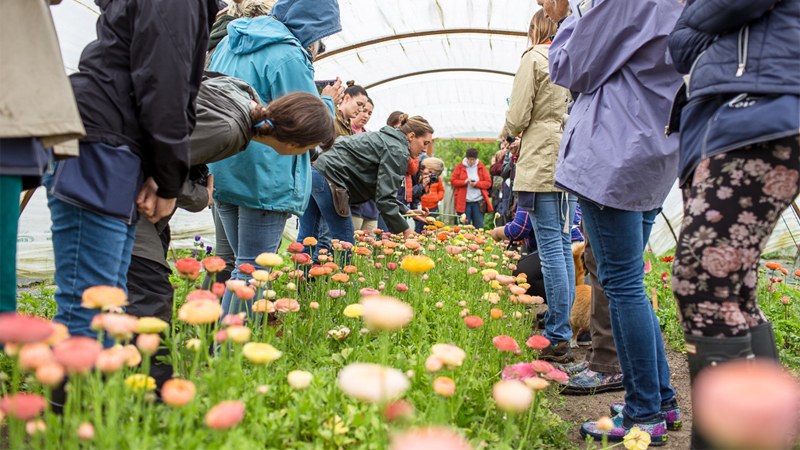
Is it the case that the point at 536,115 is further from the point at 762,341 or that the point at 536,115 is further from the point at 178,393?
the point at 178,393

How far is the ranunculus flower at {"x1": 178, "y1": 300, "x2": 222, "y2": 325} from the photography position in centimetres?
102

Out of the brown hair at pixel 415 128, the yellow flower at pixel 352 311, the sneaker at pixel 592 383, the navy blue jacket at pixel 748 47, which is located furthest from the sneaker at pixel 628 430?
the brown hair at pixel 415 128

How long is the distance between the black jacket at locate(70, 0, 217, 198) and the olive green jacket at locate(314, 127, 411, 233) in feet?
7.32

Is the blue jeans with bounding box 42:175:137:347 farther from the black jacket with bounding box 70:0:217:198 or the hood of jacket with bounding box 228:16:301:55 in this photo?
the hood of jacket with bounding box 228:16:301:55

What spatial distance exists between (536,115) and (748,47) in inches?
67.5

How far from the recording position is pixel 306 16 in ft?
8.79

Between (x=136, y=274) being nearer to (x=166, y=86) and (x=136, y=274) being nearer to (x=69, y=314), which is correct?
(x=69, y=314)

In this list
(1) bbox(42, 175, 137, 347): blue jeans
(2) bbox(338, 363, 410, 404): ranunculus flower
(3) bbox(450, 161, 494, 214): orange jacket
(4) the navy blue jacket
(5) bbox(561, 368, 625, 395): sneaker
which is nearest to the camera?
(2) bbox(338, 363, 410, 404): ranunculus flower

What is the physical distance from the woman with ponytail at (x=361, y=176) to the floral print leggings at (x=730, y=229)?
243 cm

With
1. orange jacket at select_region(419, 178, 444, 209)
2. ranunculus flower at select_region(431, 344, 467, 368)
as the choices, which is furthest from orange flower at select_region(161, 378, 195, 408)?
orange jacket at select_region(419, 178, 444, 209)

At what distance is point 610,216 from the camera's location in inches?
71.6

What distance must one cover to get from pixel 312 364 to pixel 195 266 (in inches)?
30.0

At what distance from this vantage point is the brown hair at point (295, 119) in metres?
1.99

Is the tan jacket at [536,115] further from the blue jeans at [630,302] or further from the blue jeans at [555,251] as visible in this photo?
the blue jeans at [630,302]
